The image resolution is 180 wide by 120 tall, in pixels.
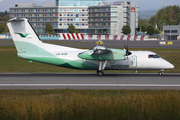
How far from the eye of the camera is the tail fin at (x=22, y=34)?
26.6m

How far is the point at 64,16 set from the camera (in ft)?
570

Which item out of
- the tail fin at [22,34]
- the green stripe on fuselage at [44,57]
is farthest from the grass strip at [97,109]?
the tail fin at [22,34]

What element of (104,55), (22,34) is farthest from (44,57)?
(104,55)

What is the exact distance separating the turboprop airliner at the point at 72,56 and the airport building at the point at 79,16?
140843mm

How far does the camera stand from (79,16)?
17550 cm

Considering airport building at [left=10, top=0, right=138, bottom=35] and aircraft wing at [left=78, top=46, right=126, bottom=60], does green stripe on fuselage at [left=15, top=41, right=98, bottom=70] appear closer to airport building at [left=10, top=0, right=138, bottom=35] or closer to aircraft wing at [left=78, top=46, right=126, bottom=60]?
aircraft wing at [left=78, top=46, right=126, bottom=60]

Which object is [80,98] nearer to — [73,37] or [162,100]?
[162,100]

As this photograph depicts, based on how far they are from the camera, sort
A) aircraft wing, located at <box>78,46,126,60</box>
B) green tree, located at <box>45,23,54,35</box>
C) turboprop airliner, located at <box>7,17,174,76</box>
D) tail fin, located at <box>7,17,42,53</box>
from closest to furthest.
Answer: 1. aircraft wing, located at <box>78,46,126,60</box>
2. turboprop airliner, located at <box>7,17,174,76</box>
3. tail fin, located at <box>7,17,42,53</box>
4. green tree, located at <box>45,23,54,35</box>

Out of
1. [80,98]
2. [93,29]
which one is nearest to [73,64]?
[80,98]

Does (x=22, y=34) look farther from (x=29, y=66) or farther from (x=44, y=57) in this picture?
(x=29, y=66)

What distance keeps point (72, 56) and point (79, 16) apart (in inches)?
5968

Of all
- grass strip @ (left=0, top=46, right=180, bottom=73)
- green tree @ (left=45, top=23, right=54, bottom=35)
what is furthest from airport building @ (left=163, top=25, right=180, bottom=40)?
grass strip @ (left=0, top=46, right=180, bottom=73)

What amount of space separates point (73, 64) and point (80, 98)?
45.4 feet

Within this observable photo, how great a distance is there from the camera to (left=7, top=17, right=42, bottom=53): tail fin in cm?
2656
